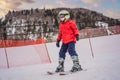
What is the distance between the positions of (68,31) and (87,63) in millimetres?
345

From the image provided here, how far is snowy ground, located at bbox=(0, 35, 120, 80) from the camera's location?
493cm

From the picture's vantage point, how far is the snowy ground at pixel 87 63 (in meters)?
4.93

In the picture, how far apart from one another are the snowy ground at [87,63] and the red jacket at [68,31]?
98mm

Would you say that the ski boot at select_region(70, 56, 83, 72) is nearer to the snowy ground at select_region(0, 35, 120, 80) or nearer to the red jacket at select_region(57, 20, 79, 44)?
the snowy ground at select_region(0, 35, 120, 80)

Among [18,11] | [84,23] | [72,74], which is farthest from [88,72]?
[18,11]

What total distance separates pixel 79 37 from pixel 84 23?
15 centimetres

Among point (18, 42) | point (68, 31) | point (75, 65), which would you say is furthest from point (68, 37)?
point (18, 42)

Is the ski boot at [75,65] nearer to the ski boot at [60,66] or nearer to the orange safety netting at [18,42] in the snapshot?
the ski boot at [60,66]

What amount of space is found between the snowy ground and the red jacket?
0.10 metres

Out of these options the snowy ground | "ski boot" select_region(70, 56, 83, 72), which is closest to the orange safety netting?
the snowy ground

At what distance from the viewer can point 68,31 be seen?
4980 millimetres

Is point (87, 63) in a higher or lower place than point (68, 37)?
lower

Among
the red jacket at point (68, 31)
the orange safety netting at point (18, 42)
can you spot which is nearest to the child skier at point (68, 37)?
the red jacket at point (68, 31)

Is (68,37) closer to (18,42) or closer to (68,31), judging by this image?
(68,31)
